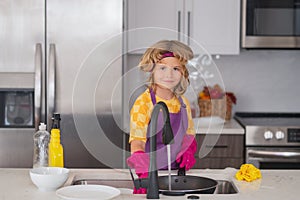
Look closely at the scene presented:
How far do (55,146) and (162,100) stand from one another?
1.53 feet

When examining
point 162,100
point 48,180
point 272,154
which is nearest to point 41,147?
point 48,180

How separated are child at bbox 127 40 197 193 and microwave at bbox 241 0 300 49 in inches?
67.4

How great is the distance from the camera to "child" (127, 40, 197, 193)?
217 centimetres

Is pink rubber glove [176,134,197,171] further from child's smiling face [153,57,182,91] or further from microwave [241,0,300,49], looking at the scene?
microwave [241,0,300,49]

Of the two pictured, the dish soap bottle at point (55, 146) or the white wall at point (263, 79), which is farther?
the white wall at point (263, 79)

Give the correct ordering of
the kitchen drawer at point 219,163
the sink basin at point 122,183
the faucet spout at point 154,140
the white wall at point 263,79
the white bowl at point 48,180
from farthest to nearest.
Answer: the white wall at point 263,79
the kitchen drawer at point 219,163
the sink basin at point 122,183
the white bowl at point 48,180
the faucet spout at point 154,140

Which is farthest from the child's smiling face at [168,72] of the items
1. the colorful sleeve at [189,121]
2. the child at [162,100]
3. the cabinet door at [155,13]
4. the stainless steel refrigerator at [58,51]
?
the cabinet door at [155,13]

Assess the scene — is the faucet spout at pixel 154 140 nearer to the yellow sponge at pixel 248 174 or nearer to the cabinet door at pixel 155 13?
the yellow sponge at pixel 248 174

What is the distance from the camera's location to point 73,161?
3566 millimetres

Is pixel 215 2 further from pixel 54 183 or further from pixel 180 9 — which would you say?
pixel 54 183

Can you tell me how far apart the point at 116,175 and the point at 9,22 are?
4.74 feet

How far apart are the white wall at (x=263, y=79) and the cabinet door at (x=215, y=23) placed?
1.13 feet

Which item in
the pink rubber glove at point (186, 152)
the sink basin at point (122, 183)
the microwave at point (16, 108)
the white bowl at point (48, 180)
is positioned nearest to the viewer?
the white bowl at point (48, 180)

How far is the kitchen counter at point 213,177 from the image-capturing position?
209cm
